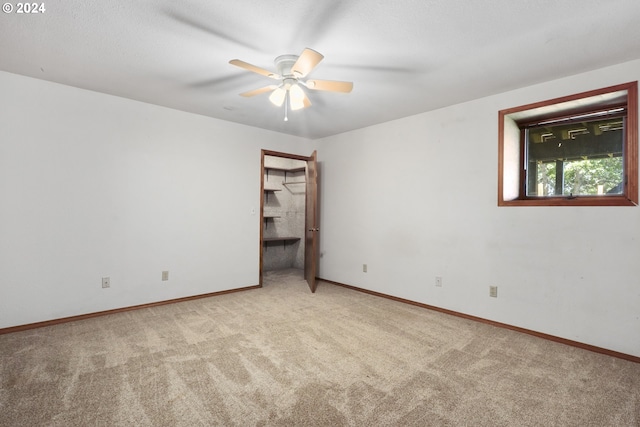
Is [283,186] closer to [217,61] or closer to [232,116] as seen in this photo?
[232,116]

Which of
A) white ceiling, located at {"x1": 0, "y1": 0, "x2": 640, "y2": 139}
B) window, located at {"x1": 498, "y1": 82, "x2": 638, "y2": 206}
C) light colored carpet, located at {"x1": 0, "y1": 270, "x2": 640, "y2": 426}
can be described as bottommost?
light colored carpet, located at {"x1": 0, "y1": 270, "x2": 640, "y2": 426}

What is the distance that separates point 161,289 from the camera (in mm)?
3787

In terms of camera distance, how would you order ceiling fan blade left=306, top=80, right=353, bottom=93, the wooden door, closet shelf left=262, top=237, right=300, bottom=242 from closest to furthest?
ceiling fan blade left=306, top=80, right=353, bottom=93 → the wooden door → closet shelf left=262, top=237, right=300, bottom=242

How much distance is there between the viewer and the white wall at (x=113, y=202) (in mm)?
A: 2936

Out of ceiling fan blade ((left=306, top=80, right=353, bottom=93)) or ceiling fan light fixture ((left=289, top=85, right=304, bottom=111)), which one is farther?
ceiling fan light fixture ((left=289, top=85, right=304, bottom=111))

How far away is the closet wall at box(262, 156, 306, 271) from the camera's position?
6117 millimetres

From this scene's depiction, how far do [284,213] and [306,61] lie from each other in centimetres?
443

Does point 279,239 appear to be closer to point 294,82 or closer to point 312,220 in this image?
point 312,220

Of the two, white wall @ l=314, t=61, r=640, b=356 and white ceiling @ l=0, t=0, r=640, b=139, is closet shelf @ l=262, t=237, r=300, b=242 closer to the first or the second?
white wall @ l=314, t=61, r=640, b=356

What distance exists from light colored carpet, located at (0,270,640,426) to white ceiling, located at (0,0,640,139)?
2.45 m

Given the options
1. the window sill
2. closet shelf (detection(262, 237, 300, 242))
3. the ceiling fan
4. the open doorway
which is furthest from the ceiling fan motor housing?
closet shelf (detection(262, 237, 300, 242))

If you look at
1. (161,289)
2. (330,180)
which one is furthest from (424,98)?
(161,289)

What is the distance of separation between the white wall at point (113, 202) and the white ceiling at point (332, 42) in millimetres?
408

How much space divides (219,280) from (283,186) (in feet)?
8.66
